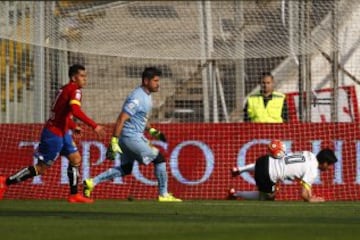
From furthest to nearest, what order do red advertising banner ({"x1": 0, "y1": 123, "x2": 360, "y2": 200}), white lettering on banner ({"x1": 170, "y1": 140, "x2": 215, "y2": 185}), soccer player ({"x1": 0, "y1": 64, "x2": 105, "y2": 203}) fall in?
white lettering on banner ({"x1": 170, "y1": 140, "x2": 215, "y2": 185}) < red advertising banner ({"x1": 0, "y1": 123, "x2": 360, "y2": 200}) < soccer player ({"x1": 0, "y1": 64, "x2": 105, "y2": 203})

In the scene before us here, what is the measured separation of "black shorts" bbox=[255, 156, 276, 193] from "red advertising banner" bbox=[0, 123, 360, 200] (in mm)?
1280

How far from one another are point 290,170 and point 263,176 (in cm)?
43

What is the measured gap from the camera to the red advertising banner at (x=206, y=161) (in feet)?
64.0

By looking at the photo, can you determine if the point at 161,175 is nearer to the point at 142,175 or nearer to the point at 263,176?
the point at 263,176

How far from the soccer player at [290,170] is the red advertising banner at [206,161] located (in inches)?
43.0

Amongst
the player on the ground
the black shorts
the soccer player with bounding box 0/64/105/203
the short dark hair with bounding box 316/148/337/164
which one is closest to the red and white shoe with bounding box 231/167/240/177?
the player on the ground

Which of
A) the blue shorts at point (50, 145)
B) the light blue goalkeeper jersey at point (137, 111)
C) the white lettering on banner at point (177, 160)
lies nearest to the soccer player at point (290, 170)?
the white lettering on banner at point (177, 160)

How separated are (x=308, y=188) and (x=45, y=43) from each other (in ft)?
18.4

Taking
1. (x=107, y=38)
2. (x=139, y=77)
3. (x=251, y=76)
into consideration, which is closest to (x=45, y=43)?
(x=107, y=38)

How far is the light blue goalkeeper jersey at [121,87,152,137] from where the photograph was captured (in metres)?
17.1

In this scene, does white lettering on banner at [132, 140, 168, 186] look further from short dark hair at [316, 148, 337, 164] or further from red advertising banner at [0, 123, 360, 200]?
short dark hair at [316, 148, 337, 164]

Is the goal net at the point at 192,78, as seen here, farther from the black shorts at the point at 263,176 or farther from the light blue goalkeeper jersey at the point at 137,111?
the light blue goalkeeper jersey at the point at 137,111

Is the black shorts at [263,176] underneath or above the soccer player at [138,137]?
underneath

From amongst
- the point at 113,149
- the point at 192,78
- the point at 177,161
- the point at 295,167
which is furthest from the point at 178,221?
the point at 192,78
